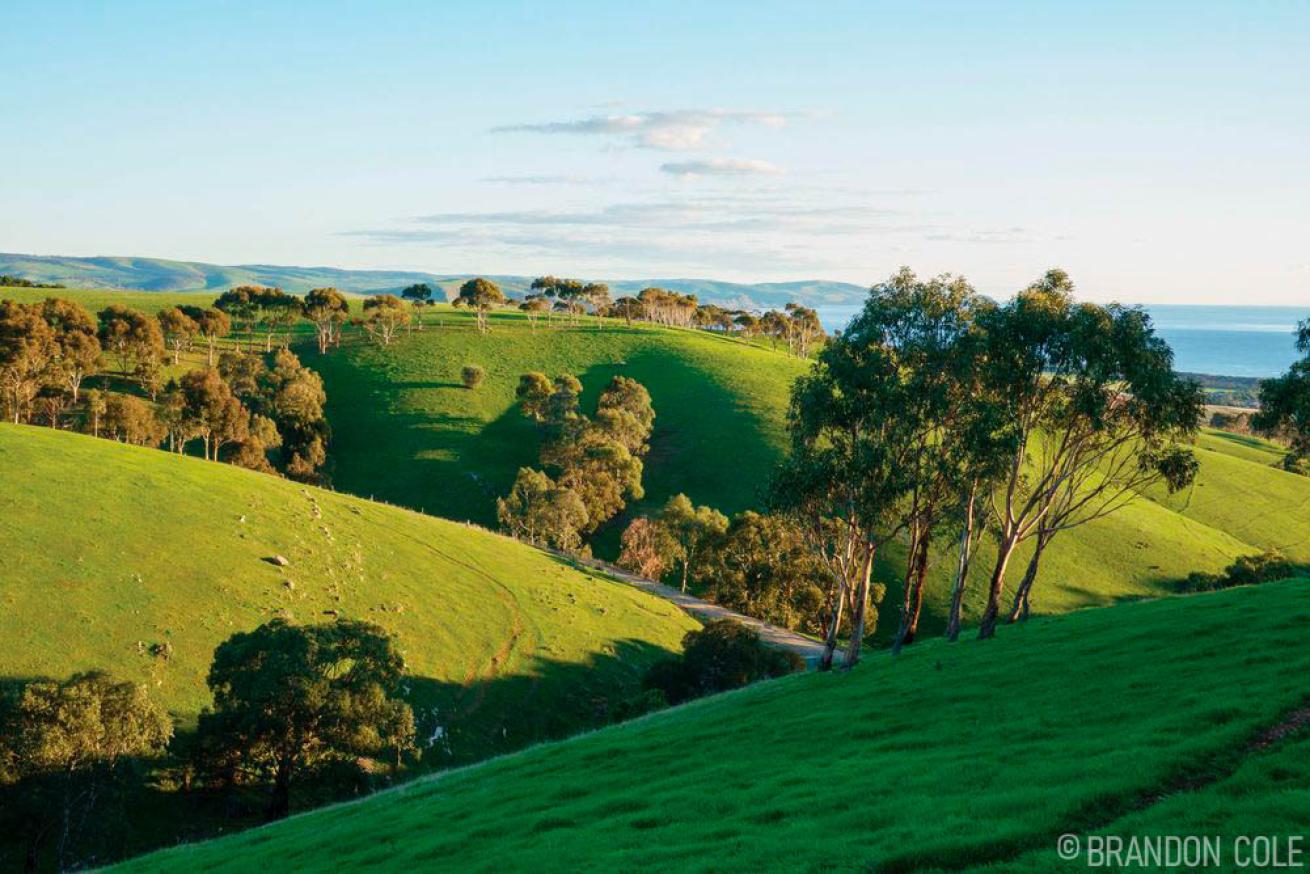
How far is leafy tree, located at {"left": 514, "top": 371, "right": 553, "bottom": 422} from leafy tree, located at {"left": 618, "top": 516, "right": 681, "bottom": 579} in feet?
146

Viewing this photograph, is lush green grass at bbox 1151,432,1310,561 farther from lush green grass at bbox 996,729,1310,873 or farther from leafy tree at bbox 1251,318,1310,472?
lush green grass at bbox 996,729,1310,873

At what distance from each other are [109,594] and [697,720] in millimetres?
48514

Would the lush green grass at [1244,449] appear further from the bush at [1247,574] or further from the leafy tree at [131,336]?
the leafy tree at [131,336]

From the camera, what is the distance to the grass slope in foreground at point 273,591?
204ft

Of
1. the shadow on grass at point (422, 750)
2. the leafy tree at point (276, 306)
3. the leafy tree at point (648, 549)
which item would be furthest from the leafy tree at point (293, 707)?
the leafy tree at point (276, 306)

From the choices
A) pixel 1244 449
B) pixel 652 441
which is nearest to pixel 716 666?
pixel 652 441

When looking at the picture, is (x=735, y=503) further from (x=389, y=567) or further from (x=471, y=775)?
(x=471, y=775)

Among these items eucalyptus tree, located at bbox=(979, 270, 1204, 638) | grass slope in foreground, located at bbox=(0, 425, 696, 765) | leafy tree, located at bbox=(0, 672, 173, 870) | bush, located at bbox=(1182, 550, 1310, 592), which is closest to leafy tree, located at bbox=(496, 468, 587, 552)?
grass slope in foreground, located at bbox=(0, 425, 696, 765)

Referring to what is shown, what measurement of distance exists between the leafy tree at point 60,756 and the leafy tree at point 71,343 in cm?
8390

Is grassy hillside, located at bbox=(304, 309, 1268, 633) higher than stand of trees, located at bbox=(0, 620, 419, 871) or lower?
higher

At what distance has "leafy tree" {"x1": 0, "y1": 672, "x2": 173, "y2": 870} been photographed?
4400 cm

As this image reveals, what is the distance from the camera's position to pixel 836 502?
52469 millimetres

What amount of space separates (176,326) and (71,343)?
3799cm

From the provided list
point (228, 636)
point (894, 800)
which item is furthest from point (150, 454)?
point (894, 800)
